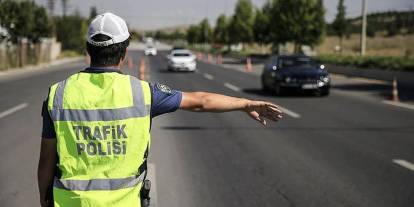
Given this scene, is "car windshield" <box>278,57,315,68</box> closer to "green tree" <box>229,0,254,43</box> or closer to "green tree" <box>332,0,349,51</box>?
"green tree" <box>229,0,254,43</box>

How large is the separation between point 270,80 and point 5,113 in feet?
32.3

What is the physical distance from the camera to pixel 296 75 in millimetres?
19359

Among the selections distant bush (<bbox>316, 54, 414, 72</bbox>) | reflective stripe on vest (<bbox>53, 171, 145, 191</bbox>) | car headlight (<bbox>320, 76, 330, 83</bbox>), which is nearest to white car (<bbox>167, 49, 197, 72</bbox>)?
distant bush (<bbox>316, 54, 414, 72</bbox>)

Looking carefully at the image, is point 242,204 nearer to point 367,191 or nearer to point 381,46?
point 367,191

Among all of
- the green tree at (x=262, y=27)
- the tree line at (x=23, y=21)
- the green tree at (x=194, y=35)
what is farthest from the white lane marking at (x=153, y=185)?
the green tree at (x=194, y=35)

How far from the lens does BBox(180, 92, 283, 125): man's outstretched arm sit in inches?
104

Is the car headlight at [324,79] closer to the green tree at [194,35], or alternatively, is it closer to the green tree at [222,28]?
the green tree at [222,28]

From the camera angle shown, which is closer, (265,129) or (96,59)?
(96,59)

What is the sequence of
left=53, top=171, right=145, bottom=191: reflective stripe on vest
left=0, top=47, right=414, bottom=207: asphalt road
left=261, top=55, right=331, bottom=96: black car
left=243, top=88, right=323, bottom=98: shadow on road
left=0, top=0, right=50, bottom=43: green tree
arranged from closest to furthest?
left=53, top=171, right=145, bottom=191: reflective stripe on vest, left=0, top=47, right=414, bottom=207: asphalt road, left=261, top=55, right=331, bottom=96: black car, left=243, top=88, right=323, bottom=98: shadow on road, left=0, top=0, right=50, bottom=43: green tree

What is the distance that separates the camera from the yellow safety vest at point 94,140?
2.31 metres

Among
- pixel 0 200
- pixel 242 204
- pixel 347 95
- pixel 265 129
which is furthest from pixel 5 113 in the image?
pixel 347 95

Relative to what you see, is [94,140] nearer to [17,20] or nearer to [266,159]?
[266,159]

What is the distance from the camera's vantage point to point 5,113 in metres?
14.1

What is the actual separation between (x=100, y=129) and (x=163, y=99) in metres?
0.33
